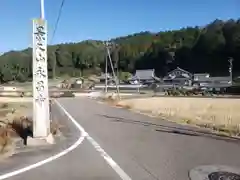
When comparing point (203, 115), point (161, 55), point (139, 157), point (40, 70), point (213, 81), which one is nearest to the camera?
point (139, 157)

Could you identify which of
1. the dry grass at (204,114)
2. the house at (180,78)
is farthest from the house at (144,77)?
the dry grass at (204,114)

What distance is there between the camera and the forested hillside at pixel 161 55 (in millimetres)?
134125

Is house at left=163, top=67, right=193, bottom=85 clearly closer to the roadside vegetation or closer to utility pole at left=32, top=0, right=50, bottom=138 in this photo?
the roadside vegetation

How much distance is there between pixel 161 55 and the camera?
15400 centimetres

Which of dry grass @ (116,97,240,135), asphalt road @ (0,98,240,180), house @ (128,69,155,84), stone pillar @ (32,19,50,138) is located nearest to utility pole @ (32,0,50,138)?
stone pillar @ (32,19,50,138)

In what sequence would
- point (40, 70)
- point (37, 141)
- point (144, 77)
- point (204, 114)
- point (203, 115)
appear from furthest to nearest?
point (144, 77) → point (204, 114) → point (203, 115) → point (40, 70) → point (37, 141)

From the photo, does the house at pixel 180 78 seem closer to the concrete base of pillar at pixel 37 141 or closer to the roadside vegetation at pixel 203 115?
the roadside vegetation at pixel 203 115

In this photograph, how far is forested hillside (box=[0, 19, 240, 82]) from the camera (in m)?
134

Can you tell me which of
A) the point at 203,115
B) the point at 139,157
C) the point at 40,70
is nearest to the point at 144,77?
the point at 203,115

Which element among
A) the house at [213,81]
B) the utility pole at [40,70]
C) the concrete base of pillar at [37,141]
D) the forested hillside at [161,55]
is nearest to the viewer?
the concrete base of pillar at [37,141]

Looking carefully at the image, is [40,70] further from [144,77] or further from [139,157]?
[144,77]

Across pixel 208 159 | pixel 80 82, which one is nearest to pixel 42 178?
pixel 208 159

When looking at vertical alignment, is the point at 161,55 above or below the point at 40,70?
above

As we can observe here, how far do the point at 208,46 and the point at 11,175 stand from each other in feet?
446
